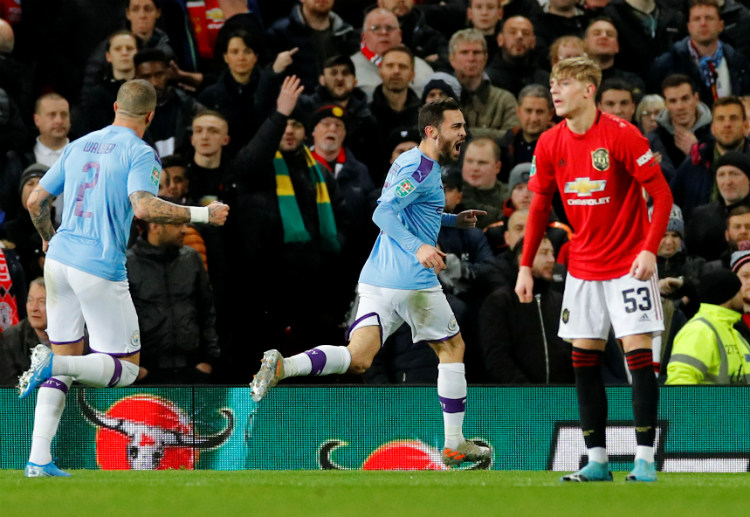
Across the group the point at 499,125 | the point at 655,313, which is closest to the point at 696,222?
the point at 499,125

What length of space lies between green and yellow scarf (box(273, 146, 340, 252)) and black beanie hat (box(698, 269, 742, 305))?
3.50 meters

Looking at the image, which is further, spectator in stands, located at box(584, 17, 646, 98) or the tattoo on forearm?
spectator in stands, located at box(584, 17, 646, 98)

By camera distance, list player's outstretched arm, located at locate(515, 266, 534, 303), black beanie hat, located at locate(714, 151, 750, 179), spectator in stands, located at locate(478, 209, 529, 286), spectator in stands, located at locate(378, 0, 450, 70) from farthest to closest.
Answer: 1. spectator in stands, located at locate(378, 0, 450, 70)
2. black beanie hat, located at locate(714, 151, 750, 179)
3. spectator in stands, located at locate(478, 209, 529, 286)
4. player's outstretched arm, located at locate(515, 266, 534, 303)

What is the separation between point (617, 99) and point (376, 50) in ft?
8.26

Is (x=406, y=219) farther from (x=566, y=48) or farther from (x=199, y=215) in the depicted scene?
(x=566, y=48)

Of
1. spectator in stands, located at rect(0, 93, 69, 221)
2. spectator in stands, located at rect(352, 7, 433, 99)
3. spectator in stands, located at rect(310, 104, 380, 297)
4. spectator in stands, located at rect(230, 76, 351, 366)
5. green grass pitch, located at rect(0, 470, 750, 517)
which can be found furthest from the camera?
spectator in stands, located at rect(352, 7, 433, 99)

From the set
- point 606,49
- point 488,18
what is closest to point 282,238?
point 488,18

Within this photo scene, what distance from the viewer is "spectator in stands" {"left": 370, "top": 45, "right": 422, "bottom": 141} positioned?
12977 millimetres

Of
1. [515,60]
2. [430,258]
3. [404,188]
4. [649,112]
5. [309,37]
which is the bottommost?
[430,258]

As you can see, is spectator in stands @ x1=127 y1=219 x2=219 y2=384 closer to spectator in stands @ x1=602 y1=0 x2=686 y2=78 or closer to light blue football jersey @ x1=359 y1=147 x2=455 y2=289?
light blue football jersey @ x1=359 y1=147 x2=455 y2=289

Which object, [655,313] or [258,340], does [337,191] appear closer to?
[258,340]

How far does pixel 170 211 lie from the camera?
25.9 feet

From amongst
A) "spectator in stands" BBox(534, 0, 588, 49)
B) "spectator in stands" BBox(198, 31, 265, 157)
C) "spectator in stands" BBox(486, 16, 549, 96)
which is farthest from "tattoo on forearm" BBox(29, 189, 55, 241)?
"spectator in stands" BBox(534, 0, 588, 49)

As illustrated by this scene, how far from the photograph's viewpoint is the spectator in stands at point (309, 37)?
45.0 feet
